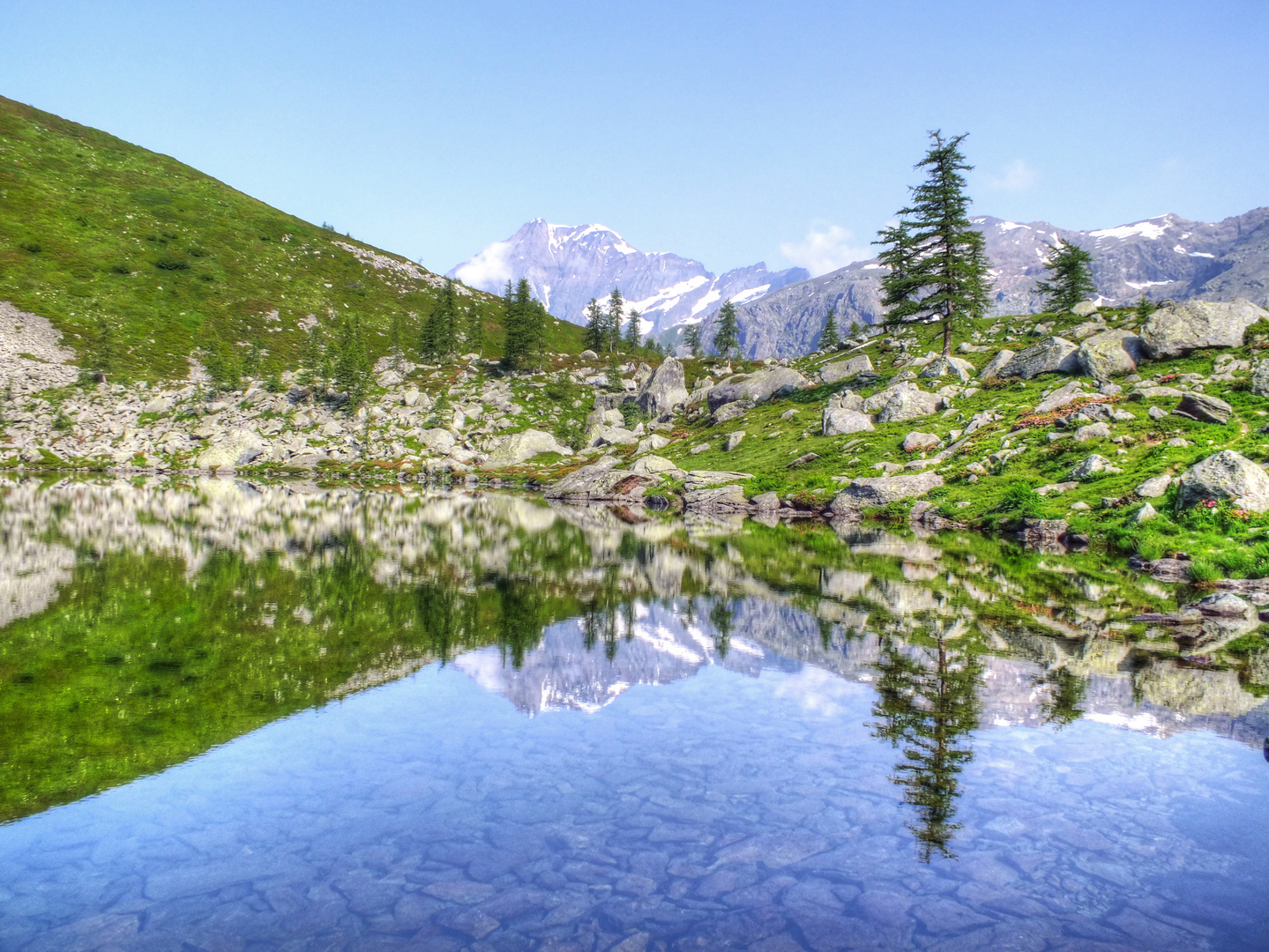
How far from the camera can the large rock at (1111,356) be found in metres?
54.8

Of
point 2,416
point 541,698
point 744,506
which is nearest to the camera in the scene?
point 541,698

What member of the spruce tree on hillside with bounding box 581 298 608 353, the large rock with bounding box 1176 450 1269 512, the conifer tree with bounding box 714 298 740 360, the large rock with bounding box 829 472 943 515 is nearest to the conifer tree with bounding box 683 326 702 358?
the spruce tree on hillside with bounding box 581 298 608 353

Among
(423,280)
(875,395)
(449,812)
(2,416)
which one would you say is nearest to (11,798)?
(449,812)

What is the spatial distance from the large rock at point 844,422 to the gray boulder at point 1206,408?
2483 centimetres

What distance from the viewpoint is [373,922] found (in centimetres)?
746

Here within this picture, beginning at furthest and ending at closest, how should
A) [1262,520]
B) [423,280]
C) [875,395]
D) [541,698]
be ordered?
[423,280] → [875,395] → [1262,520] → [541,698]

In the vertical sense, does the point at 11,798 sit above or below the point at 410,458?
below

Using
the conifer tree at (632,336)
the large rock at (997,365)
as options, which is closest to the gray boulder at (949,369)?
the large rock at (997,365)

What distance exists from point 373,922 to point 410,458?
103 meters

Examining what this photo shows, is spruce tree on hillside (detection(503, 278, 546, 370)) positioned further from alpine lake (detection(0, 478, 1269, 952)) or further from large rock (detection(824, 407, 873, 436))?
alpine lake (detection(0, 478, 1269, 952))

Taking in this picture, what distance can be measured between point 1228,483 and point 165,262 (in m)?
174

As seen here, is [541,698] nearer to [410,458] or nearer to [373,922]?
[373,922]

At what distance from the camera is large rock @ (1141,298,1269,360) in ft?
171

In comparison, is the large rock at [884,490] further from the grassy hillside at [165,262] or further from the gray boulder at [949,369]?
the grassy hillside at [165,262]
